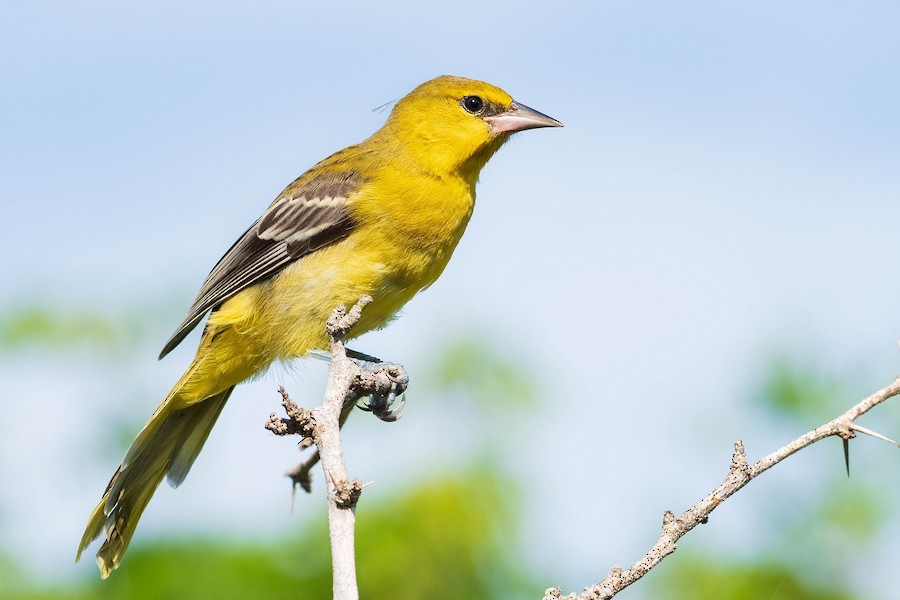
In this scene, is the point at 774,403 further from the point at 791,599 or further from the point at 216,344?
the point at 216,344

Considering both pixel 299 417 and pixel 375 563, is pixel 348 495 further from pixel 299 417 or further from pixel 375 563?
pixel 375 563

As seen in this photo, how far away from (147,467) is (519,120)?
288cm

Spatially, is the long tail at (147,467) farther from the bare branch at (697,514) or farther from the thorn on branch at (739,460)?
the thorn on branch at (739,460)

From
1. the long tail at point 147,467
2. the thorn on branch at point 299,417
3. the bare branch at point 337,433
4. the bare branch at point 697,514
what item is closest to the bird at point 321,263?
the long tail at point 147,467

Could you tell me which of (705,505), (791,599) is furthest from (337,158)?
(705,505)

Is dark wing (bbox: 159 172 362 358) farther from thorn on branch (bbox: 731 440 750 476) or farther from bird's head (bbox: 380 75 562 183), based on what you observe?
thorn on branch (bbox: 731 440 750 476)

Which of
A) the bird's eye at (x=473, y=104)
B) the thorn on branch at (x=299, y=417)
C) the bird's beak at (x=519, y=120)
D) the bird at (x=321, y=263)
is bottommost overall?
the thorn on branch at (x=299, y=417)

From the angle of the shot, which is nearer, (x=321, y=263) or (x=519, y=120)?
(x=321, y=263)

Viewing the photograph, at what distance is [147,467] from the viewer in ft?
18.1

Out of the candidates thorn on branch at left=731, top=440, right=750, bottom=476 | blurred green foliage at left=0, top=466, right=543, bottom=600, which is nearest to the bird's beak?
blurred green foliage at left=0, top=466, right=543, bottom=600

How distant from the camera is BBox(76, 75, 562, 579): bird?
5477 mm

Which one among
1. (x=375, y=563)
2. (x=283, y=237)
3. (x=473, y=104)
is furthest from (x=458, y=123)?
(x=375, y=563)

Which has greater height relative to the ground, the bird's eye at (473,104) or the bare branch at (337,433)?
Answer: the bird's eye at (473,104)

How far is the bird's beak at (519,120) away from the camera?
20.1 feet
